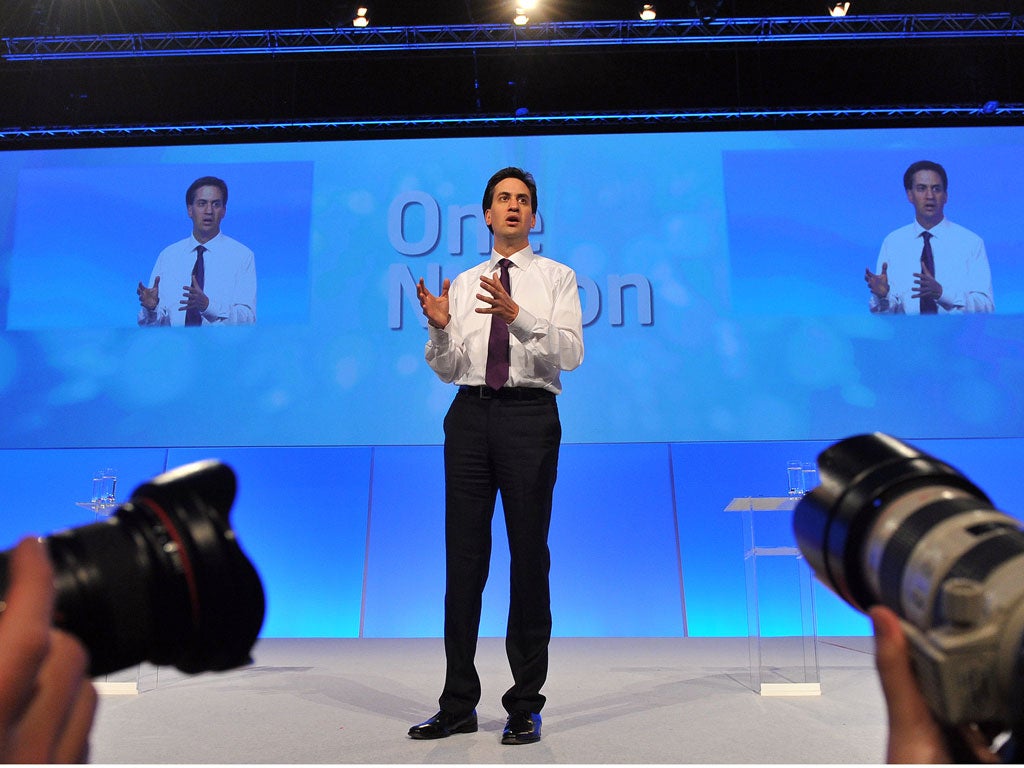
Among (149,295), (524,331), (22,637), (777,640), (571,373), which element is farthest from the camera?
(149,295)

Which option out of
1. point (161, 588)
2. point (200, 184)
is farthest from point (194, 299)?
point (161, 588)

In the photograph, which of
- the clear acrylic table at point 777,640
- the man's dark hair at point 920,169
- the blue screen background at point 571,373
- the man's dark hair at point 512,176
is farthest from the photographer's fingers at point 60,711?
the man's dark hair at point 920,169

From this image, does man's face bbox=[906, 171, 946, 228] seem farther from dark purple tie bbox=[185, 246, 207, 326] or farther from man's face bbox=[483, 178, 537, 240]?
dark purple tie bbox=[185, 246, 207, 326]

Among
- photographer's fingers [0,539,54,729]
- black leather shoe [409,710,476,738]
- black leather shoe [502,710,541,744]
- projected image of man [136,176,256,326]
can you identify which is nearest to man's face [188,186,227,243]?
projected image of man [136,176,256,326]

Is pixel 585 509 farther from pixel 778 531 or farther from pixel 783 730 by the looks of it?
pixel 783 730

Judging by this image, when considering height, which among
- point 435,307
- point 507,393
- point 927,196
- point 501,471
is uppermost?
point 927,196

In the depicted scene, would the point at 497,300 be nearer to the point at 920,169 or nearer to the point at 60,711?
the point at 60,711

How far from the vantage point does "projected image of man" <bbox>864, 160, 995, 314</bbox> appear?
4562mm

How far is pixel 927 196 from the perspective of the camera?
4.67 m

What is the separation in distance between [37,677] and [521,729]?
1.78 m

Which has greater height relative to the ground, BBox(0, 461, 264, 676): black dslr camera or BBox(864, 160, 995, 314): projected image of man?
BBox(864, 160, 995, 314): projected image of man

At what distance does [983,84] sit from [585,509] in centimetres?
309

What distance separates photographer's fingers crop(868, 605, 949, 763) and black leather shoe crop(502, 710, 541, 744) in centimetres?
165

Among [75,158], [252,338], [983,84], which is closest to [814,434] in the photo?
[983,84]
